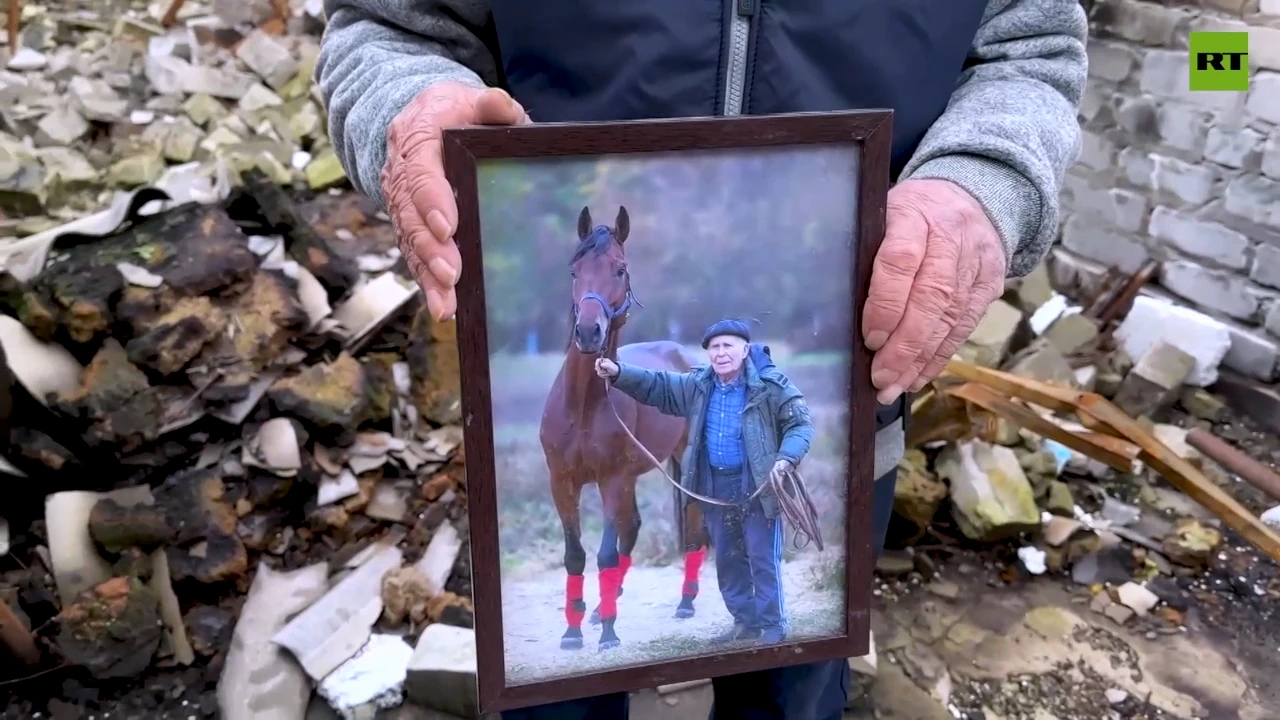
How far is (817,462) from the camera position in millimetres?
921

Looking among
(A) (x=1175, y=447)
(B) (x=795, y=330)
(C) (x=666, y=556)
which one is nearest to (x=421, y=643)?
(C) (x=666, y=556)

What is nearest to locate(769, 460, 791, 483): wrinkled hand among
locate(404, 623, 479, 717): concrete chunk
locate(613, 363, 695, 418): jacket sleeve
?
locate(613, 363, 695, 418): jacket sleeve

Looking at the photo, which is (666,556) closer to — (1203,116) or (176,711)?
(176,711)

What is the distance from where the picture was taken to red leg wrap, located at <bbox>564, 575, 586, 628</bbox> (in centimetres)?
90

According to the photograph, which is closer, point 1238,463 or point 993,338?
point 1238,463

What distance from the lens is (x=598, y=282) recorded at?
2.76 ft

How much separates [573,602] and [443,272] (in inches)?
13.3

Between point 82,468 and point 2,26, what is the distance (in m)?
3.47

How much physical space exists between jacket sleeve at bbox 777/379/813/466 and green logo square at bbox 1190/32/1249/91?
9.21ft

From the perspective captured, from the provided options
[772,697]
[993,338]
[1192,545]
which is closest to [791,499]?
[772,697]

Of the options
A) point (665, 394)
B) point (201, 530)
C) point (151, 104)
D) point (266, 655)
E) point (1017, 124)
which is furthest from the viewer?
point (151, 104)

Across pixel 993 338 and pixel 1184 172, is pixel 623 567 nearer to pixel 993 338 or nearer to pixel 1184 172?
pixel 993 338

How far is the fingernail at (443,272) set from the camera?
0.78m

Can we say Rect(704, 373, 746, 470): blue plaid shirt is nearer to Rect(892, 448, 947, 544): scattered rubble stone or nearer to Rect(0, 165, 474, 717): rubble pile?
Rect(0, 165, 474, 717): rubble pile
